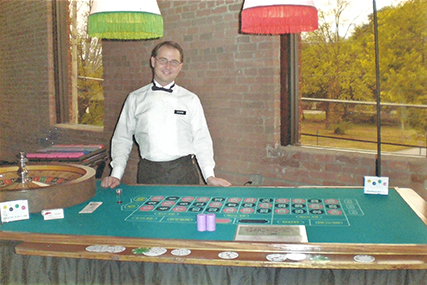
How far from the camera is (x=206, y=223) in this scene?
6.68 ft

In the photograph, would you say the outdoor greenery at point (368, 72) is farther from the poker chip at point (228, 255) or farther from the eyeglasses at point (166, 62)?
the poker chip at point (228, 255)

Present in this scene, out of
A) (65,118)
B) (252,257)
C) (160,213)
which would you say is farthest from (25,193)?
(65,118)

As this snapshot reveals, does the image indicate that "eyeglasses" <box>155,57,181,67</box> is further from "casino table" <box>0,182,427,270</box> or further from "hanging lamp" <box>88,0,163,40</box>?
"casino table" <box>0,182,427,270</box>

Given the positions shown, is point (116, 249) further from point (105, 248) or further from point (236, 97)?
point (236, 97)

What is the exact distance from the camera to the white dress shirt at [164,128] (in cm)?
338

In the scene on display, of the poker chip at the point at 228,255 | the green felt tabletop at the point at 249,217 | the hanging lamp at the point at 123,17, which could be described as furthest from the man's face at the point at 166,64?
the poker chip at the point at 228,255

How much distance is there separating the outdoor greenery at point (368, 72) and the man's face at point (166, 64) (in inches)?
62.9

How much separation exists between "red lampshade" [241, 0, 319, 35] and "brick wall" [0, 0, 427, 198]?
189 cm

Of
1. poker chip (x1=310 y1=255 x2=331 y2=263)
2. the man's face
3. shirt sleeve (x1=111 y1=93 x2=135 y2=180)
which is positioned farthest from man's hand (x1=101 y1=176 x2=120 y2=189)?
poker chip (x1=310 y1=255 x2=331 y2=263)

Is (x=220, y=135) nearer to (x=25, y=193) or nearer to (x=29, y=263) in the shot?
(x=25, y=193)

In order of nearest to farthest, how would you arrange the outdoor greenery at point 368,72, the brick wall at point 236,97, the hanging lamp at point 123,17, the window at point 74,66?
the hanging lamp at point 123,17 < the outdoor greenery at point 368,72 < the brick wall at point 236,97 < the window at point 74,66

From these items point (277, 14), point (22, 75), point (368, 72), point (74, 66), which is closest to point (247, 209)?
point (277, 14)

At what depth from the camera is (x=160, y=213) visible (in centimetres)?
231

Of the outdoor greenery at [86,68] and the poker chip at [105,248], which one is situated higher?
the outdoor greenery at [86,68]
